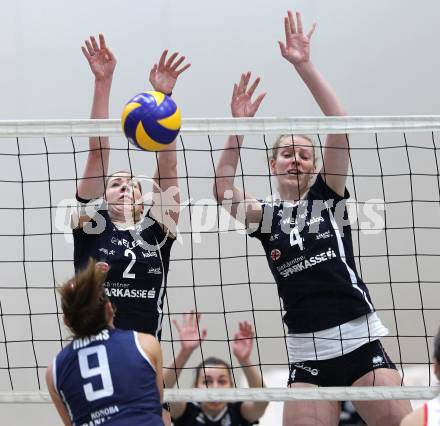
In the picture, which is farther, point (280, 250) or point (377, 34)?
point (377, 34)

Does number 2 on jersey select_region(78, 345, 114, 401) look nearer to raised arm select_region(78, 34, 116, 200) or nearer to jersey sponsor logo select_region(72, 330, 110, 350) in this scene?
jersey sponsor logo select_region(72, 330, 110, 350)

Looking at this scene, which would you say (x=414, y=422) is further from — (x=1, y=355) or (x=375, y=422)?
(x=1, y=355)

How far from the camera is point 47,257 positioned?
6688 mm

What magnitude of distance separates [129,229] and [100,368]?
1.34m

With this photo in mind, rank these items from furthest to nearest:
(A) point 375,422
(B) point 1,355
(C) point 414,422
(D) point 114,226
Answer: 1. (B) point 1,355
2. (D) point 114,226
3. (A) point 375,422
4. (C) point 414,422

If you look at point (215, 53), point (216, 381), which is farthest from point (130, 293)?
point (215, 53)

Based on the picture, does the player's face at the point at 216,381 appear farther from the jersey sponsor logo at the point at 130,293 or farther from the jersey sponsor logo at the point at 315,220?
the jersey sponsor logo at the point at 315,220

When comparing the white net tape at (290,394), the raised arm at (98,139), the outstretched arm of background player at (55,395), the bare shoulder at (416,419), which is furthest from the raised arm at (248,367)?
the bare shoulder at (416,419)

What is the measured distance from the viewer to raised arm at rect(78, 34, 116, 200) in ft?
14.3

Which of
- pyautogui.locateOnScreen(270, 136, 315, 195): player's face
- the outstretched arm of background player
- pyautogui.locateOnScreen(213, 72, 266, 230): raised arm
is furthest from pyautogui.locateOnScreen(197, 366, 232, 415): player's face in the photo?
the outstretched arm of background player

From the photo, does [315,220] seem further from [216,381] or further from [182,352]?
[216,381]

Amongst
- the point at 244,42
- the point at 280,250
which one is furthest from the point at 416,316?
the point at 280,250

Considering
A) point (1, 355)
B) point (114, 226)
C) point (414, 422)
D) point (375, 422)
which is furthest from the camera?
point (1, 355)

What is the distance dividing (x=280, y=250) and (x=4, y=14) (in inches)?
151
